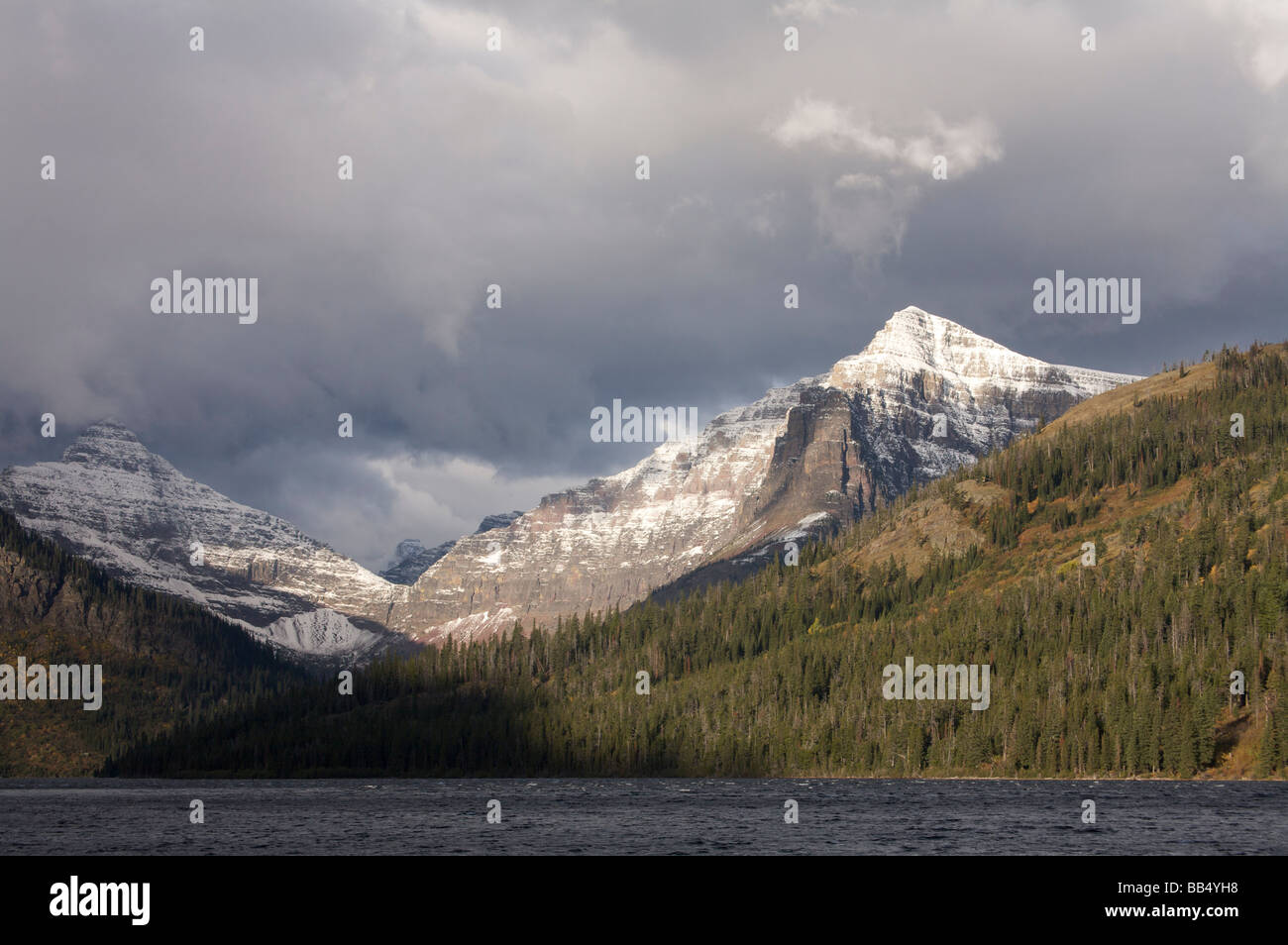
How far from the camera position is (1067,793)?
192750 mm

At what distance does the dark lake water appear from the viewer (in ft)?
393

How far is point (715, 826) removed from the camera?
146375mm

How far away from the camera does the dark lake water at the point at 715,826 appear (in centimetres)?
11981

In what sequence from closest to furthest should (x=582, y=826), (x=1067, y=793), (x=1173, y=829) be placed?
1. (x=1173, y=829)
2. (x=582, y=826)
3. (x=1067, y=793)
